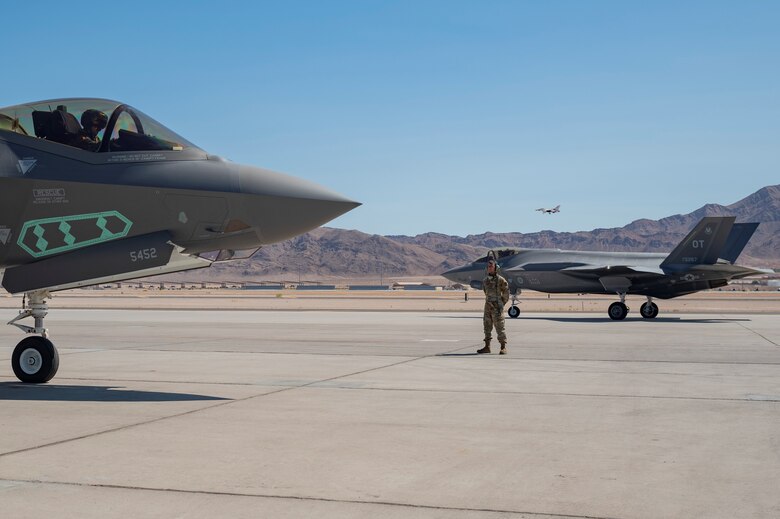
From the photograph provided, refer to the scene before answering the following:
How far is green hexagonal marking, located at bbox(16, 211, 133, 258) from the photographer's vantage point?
9.53 metres

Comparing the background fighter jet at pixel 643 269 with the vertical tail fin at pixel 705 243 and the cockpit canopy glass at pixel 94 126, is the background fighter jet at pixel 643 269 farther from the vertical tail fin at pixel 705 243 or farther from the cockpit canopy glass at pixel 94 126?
the cockpit canopy glass at pixel 94 126

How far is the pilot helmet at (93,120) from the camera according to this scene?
9.82 m

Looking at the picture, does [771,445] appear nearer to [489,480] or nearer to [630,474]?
[630,474]

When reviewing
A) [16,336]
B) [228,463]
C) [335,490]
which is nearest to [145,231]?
[228,463]

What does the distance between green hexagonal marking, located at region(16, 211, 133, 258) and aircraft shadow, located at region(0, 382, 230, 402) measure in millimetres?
1798

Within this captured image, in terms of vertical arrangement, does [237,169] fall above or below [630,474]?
above

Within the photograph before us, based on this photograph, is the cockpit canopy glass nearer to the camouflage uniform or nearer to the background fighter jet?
the camouflage uniform

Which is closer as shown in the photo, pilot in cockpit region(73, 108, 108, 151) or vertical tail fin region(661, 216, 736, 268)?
pilot in cockpit region(73, 108, 108, 151)

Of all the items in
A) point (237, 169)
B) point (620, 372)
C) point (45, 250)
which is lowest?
point (620, 372)

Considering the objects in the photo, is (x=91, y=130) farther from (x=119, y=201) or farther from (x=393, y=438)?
(x=393, y=438)

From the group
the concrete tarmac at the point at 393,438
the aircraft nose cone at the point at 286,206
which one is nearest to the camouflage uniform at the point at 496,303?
the concrete tarmac at the point at 393,438

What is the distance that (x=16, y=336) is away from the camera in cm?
2242

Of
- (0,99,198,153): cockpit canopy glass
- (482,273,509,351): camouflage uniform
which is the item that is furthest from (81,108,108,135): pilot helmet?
(482,273,509,351): camouflage uniform

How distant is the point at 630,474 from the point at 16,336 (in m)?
21.1
